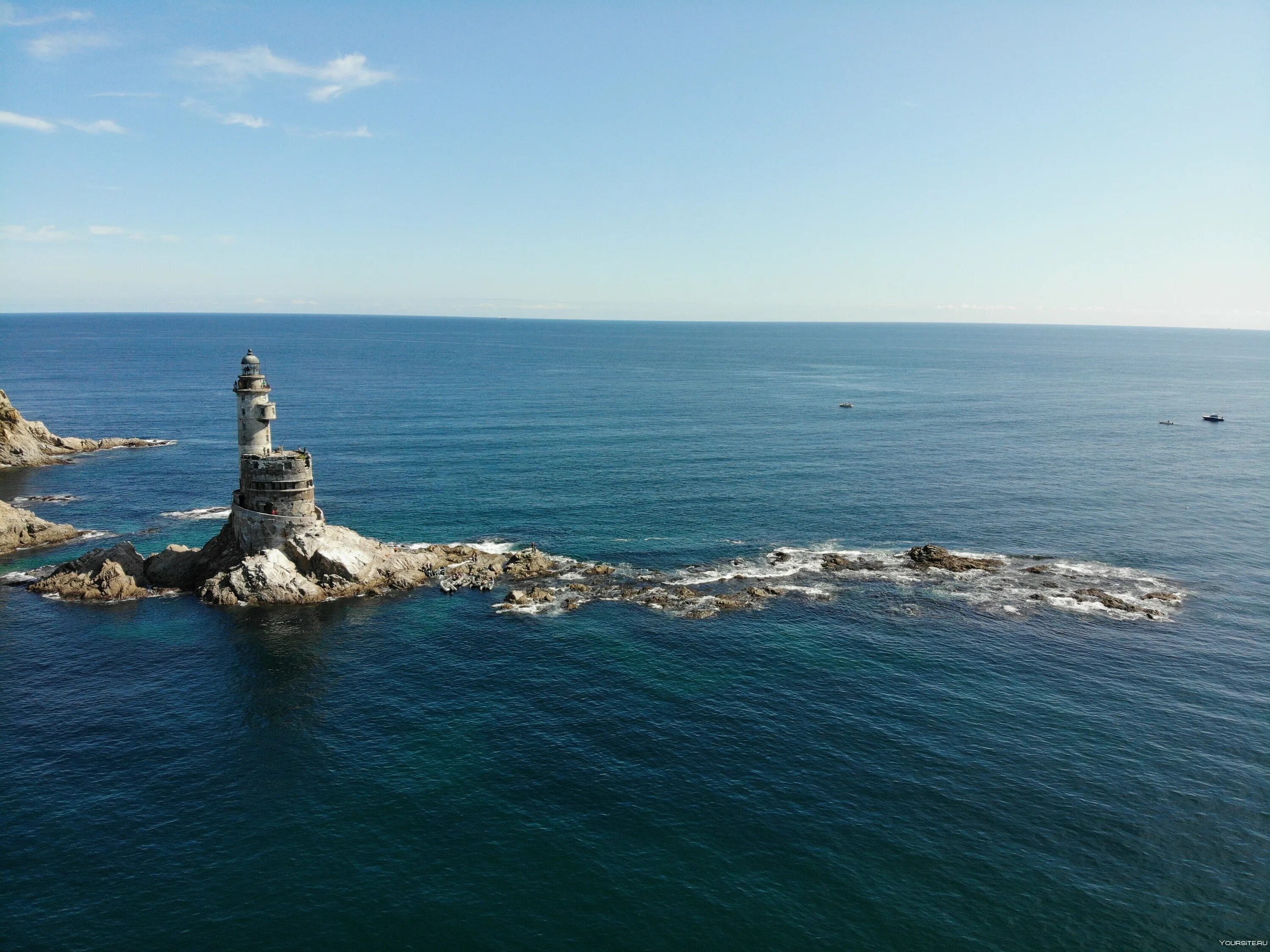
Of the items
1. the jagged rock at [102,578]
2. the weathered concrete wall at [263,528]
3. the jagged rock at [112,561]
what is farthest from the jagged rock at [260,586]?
the jagged rock at [112,561]

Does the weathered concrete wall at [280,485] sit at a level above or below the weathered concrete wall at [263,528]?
above

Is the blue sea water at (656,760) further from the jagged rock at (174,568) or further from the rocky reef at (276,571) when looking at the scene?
the jagged rock at (174,568)

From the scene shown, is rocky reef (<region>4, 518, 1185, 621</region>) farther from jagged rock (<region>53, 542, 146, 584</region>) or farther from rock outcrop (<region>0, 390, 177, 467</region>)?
rock outcrop (<region>0, 390, 177, 467</region>)

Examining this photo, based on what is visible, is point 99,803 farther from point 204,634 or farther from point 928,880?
point 928,880

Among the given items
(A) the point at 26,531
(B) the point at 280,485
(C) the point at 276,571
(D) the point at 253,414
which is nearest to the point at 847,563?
(C) the point at 276,571

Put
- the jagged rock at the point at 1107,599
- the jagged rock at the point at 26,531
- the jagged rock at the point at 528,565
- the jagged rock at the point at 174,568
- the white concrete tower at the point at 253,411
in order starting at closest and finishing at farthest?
the jagged rock at the point at 1107,599 → the jagged rock at the point at 174,568 → the jagged rock at the point at 528,565 → the white concrete tower at the point at 253,411 → the jagged rock at the point at 26,531

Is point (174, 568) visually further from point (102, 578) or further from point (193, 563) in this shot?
point (102, 578)
